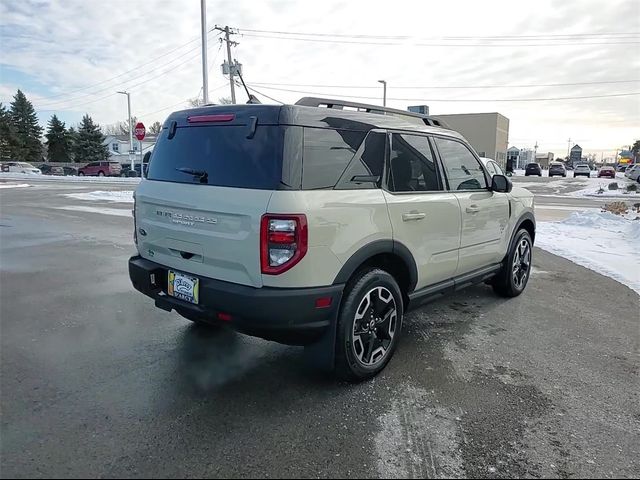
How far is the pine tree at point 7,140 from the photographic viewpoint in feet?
194

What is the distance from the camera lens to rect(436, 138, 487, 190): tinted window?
429 cm

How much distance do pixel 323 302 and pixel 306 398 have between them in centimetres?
71

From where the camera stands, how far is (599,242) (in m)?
9.34

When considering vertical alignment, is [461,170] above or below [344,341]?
above

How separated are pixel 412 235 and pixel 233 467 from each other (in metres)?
2.13

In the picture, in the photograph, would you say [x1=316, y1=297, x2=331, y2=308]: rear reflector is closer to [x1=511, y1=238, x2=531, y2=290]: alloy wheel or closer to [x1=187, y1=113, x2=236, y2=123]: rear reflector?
[x1=187, y1=113, x2=236, y2=123]: rear reflector

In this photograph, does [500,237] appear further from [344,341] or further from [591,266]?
[591,266]

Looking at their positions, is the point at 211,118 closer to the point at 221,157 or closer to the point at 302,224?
the point at 221,157

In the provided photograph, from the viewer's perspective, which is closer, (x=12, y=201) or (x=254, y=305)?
(x=254, y=305)

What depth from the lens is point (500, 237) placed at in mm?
5004

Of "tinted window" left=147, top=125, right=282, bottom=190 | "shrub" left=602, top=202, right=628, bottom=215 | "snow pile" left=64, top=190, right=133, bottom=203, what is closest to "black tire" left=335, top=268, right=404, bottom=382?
"tinted window" left=147, top=125, right=282, bottom=190

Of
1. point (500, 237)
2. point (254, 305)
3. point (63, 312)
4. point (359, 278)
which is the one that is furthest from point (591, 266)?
point (63, 312)

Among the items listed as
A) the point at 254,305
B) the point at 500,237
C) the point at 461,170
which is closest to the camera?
the point at 254,305

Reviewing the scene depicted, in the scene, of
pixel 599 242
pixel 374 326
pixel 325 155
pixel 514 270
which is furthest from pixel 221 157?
pixel 599 242
